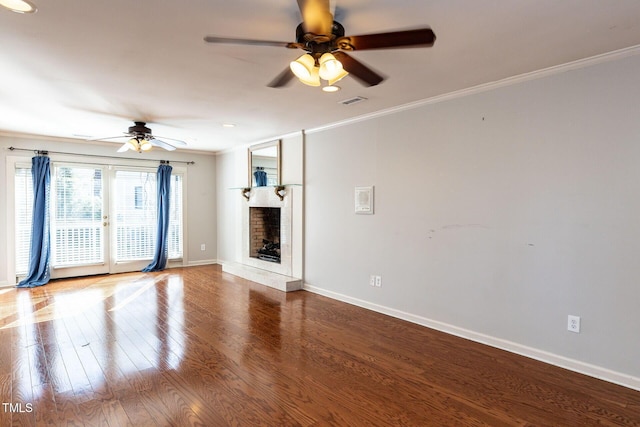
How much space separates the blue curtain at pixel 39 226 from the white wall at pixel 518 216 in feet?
16.4

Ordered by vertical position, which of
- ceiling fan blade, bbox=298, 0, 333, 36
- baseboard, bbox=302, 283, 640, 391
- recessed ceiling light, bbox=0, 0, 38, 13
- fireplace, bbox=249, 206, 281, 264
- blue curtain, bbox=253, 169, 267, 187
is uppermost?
recessed ceiling light, bbox=0, 0, 38, 13

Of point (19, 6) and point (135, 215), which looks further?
point (135, 215)

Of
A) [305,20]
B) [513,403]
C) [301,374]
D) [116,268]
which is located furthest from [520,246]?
[116,268]

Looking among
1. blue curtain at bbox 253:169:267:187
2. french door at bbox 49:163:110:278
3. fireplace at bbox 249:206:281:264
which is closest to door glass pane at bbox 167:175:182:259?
french door at bbox 49:163:110:278

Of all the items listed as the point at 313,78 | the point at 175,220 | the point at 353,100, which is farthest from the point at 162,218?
the point at 313,78

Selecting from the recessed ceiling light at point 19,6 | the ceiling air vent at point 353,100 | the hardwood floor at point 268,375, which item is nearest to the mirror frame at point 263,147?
the ceiling air vent at point 353,100

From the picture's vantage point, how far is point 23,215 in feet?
18.7

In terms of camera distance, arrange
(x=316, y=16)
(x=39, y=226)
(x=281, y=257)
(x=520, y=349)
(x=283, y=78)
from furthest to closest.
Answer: (x=281, y=257)
(x=39, y=226)
(x=520, y=349)
(x=283, y=78)
(x=316, y=16)

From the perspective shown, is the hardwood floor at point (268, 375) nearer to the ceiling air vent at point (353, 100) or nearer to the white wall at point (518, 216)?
the white wall at point (518, 216)

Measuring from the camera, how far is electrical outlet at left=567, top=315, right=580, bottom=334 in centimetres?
279

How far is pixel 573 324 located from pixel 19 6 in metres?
4.26

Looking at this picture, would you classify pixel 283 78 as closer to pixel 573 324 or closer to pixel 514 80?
pixel 514 80

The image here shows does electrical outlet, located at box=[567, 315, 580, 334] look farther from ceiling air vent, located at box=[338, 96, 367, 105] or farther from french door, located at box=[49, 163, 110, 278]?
french door, located at box=[49, 163, 110, 278]

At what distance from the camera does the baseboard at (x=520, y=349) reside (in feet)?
8.58
